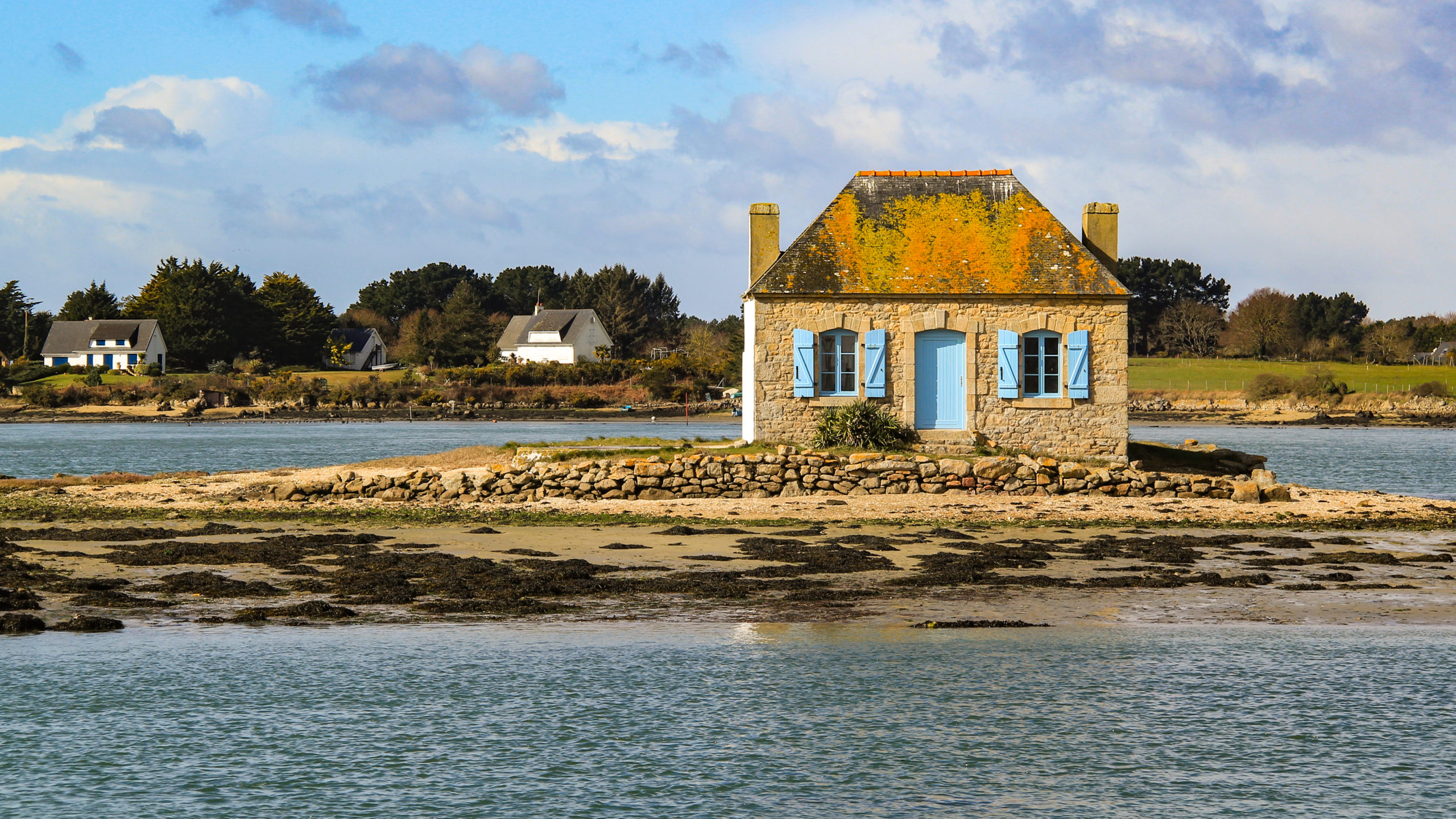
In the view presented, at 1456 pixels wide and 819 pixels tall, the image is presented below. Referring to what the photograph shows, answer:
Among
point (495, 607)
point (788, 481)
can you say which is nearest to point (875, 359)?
point (788, 481)

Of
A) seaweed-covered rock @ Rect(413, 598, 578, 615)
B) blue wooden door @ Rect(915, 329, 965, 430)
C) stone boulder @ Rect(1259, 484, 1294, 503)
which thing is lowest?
seaweed-covered rock @ Rect(413, 598, 578, 615)

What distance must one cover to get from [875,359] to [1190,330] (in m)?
86.0

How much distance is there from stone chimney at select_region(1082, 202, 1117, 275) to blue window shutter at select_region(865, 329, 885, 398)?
5.18m

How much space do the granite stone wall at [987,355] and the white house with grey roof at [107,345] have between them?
75.3 meters

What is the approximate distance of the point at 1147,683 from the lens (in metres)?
9.20

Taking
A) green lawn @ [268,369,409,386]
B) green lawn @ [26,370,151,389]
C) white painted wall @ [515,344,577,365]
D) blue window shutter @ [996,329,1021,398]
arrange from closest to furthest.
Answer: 1. blue window shutter @ [996,329,1021,398]
2. green lawn @ [26,370,151,389]
3. green lawn @ [268,369,409,386]
4. white painted wall @ [515,344,577,365]

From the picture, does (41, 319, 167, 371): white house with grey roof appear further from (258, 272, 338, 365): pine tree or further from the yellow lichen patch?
the yellow lichen patch

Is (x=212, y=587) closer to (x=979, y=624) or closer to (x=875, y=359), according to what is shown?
(x=979, y=624)

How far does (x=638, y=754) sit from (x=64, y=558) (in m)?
11.0

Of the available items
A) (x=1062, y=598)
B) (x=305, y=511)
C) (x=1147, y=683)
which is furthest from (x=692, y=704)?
(x=305, y=511)

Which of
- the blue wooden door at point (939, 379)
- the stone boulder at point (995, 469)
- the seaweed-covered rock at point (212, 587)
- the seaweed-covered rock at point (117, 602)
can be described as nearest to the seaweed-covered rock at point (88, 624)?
the seaweed-covered rock at point (117, 602)

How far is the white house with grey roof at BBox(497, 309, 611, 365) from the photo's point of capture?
98.4 meters

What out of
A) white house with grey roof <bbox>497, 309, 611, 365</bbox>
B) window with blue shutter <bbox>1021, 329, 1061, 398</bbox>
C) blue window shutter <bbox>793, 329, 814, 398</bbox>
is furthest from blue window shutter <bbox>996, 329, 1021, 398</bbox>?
white house with grey roof <bbox>497, 309, 611, 365</bbox>

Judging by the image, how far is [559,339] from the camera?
3900 inches
